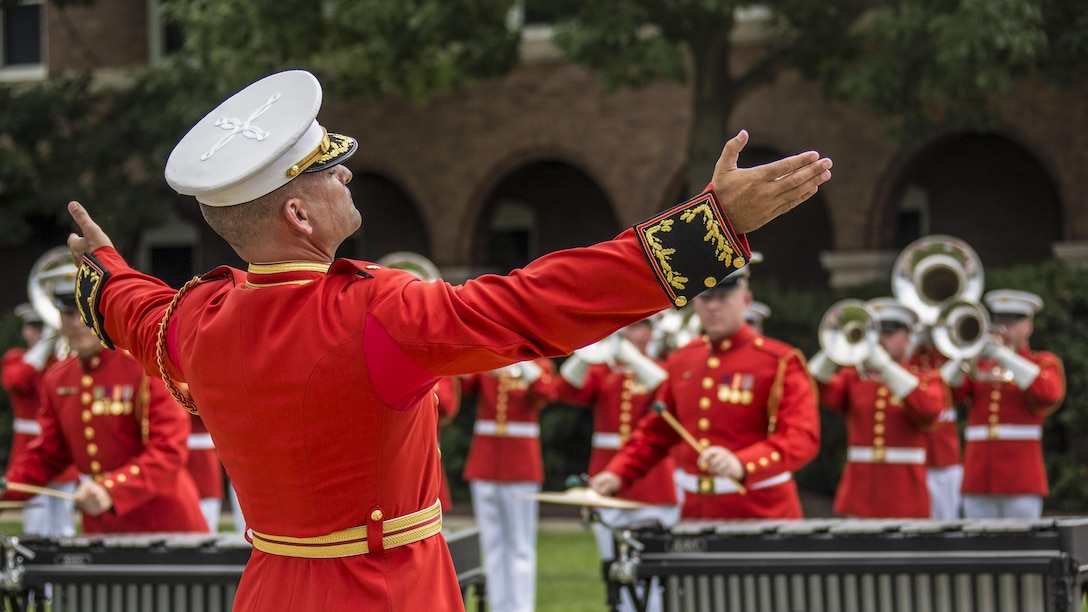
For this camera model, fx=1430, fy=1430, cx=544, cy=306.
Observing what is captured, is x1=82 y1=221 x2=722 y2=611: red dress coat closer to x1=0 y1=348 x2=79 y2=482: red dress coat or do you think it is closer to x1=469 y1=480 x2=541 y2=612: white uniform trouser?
x1=469 y1=480 x2=541 y2=612: white uniform trouser

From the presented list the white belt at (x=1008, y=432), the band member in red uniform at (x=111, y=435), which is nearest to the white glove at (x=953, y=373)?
the white belt at (x=1008, y=432)

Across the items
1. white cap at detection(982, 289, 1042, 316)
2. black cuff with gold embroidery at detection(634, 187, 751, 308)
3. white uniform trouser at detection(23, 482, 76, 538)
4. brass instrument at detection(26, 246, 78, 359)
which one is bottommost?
white uniform trouser at detection(23, 482, 76, 538)

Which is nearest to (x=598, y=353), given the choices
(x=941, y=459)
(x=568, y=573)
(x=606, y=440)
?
(x=606, y=440)

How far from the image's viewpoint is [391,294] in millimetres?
2963

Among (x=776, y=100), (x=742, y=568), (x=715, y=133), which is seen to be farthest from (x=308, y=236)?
(x=776, y=100)

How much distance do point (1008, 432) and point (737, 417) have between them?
4.10 meters

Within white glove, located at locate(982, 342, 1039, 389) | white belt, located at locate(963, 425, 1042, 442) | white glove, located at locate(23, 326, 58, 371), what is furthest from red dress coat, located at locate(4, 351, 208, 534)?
white belt, located at locate(963, 425, 1042, 442)

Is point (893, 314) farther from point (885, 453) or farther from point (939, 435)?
point (939, 435)

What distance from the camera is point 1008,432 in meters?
9.98

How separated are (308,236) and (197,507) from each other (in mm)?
3825

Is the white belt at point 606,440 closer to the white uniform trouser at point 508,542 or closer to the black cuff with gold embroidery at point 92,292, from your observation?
the white uniform trouser at point 508,542

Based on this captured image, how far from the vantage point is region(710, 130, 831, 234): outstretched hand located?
8.75 feet

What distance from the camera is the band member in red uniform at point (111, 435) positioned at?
6.41 metres

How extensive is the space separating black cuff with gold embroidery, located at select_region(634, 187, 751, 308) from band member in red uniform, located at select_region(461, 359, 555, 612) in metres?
7.34
